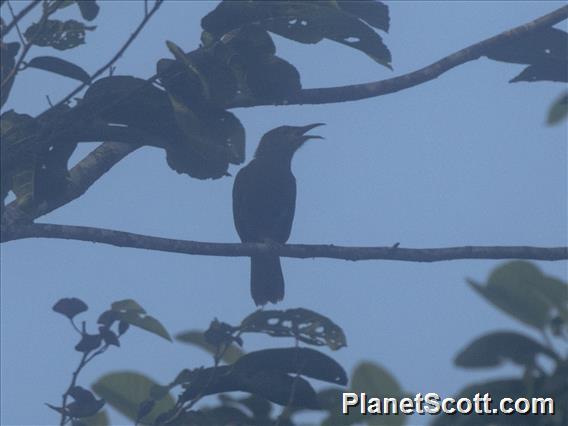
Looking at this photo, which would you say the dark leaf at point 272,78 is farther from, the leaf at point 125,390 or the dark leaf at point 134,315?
the leaf at point 125,390

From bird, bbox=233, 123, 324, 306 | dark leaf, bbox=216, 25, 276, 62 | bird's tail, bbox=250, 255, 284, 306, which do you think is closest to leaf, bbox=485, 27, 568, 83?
dark leaf, bbox=216, 25, 276, 62

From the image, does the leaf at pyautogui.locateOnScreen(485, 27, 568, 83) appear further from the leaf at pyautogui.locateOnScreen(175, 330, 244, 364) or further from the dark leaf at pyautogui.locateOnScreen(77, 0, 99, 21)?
the leaf at pyautogui.locateOnScreen(175, 330, 244, 364)

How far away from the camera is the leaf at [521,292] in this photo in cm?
183

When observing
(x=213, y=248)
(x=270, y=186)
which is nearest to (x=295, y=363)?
(x=213, y=248)

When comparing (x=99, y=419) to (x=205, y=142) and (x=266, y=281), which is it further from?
(x=266, y=281)

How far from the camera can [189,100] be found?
3031mm

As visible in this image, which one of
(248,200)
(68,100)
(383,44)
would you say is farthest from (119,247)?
(248,200)

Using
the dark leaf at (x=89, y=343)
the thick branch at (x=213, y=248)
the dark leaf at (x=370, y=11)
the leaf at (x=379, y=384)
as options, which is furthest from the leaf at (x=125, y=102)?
the leaf at (x=379, y=384)

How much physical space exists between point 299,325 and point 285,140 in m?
5.13

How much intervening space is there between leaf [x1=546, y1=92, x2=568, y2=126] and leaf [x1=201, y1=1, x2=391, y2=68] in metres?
0.71

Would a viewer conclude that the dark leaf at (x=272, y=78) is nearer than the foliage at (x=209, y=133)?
No

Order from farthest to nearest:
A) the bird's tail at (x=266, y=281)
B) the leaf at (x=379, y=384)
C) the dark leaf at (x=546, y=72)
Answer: the bird's tail at (x=266, y=281), the dark leaf at (x=546, y=72), the leaf at (x=379, y=384)

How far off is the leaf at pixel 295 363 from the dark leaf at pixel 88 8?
1.14 meters

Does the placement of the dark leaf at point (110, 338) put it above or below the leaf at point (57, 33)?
below
